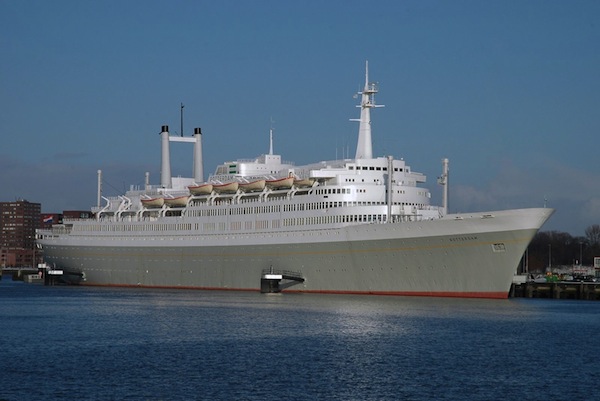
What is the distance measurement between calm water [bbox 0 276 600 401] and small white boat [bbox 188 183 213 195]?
73.8ft

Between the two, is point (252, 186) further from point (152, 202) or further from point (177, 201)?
point (152, 202)

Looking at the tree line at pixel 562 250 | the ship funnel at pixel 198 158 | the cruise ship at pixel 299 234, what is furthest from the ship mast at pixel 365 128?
the tree line at pixel 562 250

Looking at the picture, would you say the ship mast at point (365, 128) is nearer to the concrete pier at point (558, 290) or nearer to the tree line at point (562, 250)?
the concrete pier at point (558, 290)

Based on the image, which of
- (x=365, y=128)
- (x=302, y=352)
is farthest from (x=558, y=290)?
(x=302, y=352)

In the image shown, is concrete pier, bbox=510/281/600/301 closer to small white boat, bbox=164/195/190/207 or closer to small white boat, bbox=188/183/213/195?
small white boat, bbox=188/183/213/195

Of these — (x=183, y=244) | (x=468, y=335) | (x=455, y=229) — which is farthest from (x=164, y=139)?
(x=468, y=335)

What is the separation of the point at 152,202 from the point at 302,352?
5278cm

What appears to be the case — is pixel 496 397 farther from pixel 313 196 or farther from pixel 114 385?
pixel 313 196

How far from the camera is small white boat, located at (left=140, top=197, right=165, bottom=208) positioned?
8850 centimetres

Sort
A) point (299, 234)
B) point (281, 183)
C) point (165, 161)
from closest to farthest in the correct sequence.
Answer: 1. point (299, 234)
2. point (281, 183)
3. point (165, 161)

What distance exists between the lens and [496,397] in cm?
3017

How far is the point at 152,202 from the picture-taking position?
89.6 metres

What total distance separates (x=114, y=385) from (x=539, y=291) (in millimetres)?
57680

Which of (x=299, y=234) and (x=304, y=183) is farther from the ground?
(x=304, y=183)
